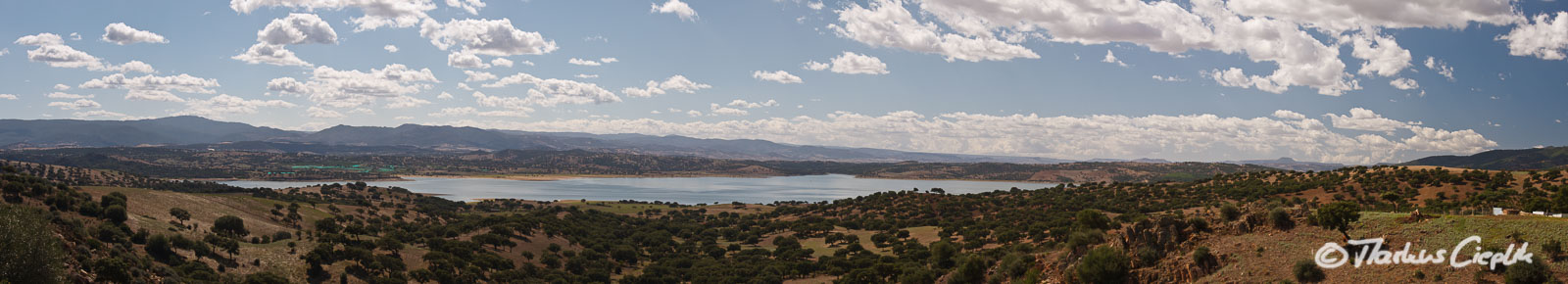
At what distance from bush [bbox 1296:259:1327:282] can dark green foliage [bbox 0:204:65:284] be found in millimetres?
42478

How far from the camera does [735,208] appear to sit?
137m

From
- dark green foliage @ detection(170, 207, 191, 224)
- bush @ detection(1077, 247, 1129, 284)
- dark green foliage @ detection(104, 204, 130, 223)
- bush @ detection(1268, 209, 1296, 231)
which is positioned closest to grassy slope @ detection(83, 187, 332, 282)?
dark green foliage @ detection(170, 207, 191, 224)

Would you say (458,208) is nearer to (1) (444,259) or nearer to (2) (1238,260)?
(1) (444,259)

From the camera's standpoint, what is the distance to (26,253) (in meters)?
29.0

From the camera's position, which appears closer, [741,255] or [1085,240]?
[1085,240]

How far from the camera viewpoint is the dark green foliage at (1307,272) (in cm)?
2300

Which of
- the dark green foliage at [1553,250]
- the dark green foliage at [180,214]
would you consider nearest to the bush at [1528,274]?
the dark green foliage at [1553,250]

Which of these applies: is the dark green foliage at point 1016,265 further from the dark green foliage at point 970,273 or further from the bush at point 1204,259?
the bush at point 1204,259

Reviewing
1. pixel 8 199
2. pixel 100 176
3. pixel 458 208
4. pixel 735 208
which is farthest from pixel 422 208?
pixel 100 176

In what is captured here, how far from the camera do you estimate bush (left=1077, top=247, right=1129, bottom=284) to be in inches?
1069

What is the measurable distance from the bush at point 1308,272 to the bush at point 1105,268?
209 inches

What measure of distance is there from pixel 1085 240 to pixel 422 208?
103 meters

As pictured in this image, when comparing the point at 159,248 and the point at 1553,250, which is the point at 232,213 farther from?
the point at 1553,250

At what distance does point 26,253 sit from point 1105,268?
38.6 meters
